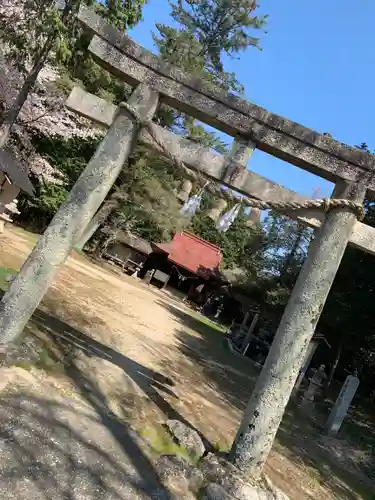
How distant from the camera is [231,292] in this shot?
29.0 meters

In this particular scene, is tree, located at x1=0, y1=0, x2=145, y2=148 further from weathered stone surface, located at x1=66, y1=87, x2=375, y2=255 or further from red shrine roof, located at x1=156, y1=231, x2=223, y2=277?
red shrine roof, located at x1=156, y1=231, x2=223, y2=277

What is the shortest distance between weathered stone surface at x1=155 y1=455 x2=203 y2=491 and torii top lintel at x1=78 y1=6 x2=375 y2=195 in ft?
12.1

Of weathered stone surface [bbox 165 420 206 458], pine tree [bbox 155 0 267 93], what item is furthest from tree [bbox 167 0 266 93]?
weathered stone surface [bbox 165 420 206 458]

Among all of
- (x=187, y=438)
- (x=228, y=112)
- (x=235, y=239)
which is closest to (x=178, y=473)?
(x=187, y=438)

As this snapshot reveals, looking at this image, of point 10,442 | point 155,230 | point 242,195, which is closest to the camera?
point 10,442

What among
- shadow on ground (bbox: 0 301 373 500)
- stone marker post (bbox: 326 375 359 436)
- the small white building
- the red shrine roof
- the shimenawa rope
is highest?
the red shrine roof

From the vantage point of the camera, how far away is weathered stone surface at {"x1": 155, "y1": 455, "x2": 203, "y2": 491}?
4.11 meters

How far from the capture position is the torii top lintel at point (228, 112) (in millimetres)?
5246

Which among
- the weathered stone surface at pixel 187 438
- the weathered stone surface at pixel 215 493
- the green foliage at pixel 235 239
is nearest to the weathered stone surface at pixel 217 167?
the weathered stone surface at pixel 187 438

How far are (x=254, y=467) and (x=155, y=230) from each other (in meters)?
24.4

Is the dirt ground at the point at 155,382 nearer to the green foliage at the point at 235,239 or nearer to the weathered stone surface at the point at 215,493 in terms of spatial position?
the weathered stone surface at the point at 215,493

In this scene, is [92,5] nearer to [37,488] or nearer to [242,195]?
[242,195]

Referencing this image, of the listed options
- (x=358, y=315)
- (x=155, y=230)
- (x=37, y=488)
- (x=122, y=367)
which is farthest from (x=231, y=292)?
(x=37, y=488)

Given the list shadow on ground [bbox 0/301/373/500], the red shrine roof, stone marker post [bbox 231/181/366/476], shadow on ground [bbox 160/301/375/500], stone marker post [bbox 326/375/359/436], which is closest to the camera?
shadow on ground [bbox 0/301/373/500]
